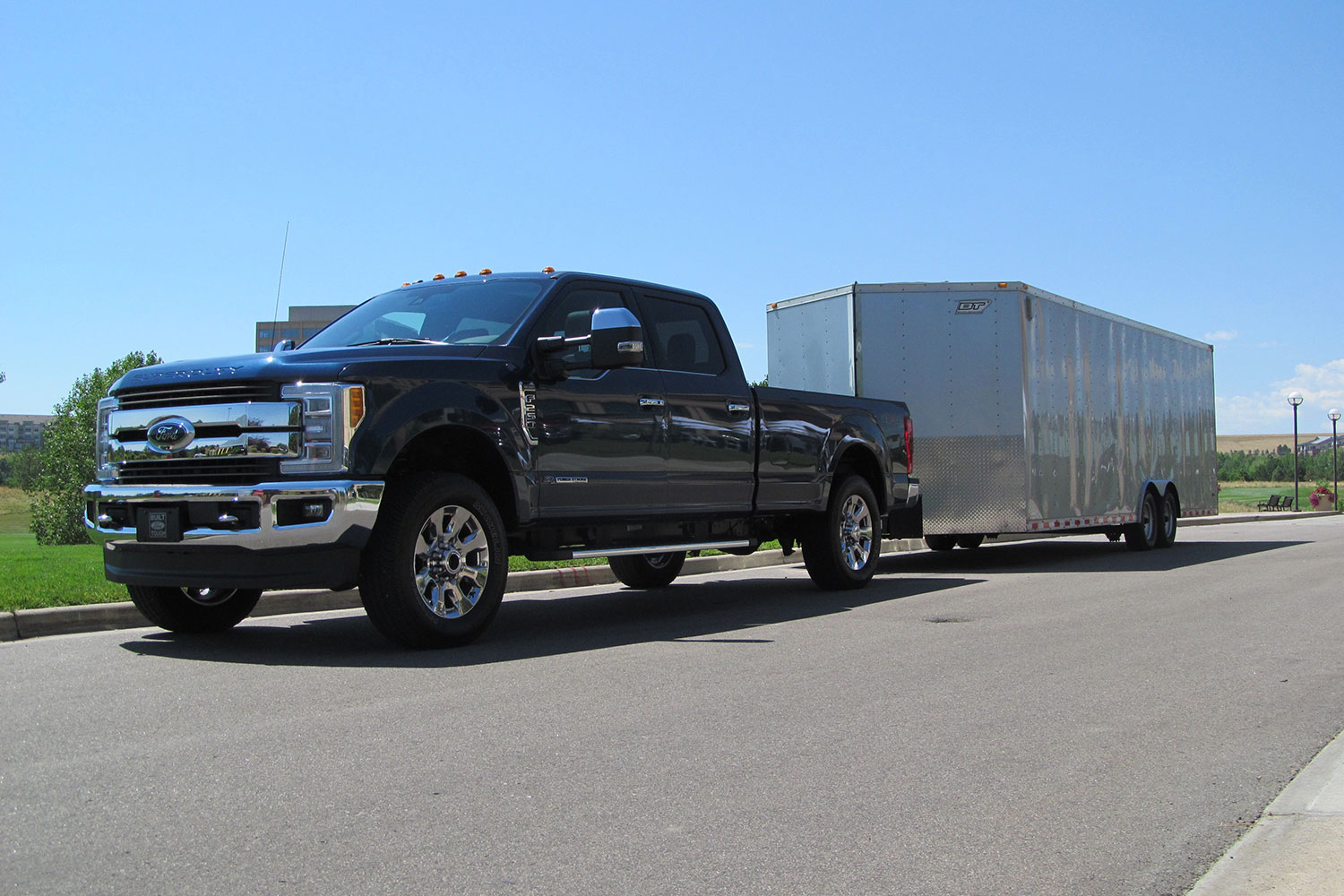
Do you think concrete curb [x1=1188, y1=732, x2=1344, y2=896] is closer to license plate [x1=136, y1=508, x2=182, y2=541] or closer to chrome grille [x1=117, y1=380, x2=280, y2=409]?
chrome grille [x1=117, y1=380, x2=280, y2=409]

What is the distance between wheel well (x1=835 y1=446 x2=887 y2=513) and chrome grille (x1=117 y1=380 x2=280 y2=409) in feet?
18.4

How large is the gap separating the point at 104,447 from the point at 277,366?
4.46ft

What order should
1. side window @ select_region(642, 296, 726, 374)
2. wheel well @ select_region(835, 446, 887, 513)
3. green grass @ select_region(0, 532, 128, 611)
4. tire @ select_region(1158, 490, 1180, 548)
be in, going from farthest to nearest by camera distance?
tire @ select_region(1158, 490, 1180, 548) → wheel well @ select_region(835, 446, 887, 513) → side window @ select_region(642, 296, 726, 374) → green grass @ select_region(0, 532, 128, 611)

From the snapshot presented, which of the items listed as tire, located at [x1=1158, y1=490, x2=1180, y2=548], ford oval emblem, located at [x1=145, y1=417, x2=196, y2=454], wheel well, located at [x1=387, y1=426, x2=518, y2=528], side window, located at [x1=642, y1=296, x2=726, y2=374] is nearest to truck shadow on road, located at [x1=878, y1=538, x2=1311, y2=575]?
tire, located at [x1=1158, y1=490, x2=1180, y2=548]

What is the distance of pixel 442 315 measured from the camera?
8258mm

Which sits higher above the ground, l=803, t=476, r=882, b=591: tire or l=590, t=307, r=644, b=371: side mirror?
l=590, t=307, r=644, b=371: side mirror

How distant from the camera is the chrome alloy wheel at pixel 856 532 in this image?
11.0 metres

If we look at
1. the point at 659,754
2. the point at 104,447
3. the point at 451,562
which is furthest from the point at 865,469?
the point at 659,754

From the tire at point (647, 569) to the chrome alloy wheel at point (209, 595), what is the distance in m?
4.06

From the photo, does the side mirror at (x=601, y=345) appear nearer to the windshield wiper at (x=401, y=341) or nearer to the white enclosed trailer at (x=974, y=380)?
the windshield wiper at (x=401, y=341)

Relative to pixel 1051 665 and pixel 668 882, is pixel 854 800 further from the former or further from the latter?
pixel 1051 665

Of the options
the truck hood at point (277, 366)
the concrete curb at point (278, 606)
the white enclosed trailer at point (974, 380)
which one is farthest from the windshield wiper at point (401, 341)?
the white enclosed trailer at point (974, 380)

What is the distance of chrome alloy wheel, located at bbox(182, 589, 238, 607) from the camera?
7.83 m

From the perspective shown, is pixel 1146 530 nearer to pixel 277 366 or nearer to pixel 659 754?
pixel 277 366
